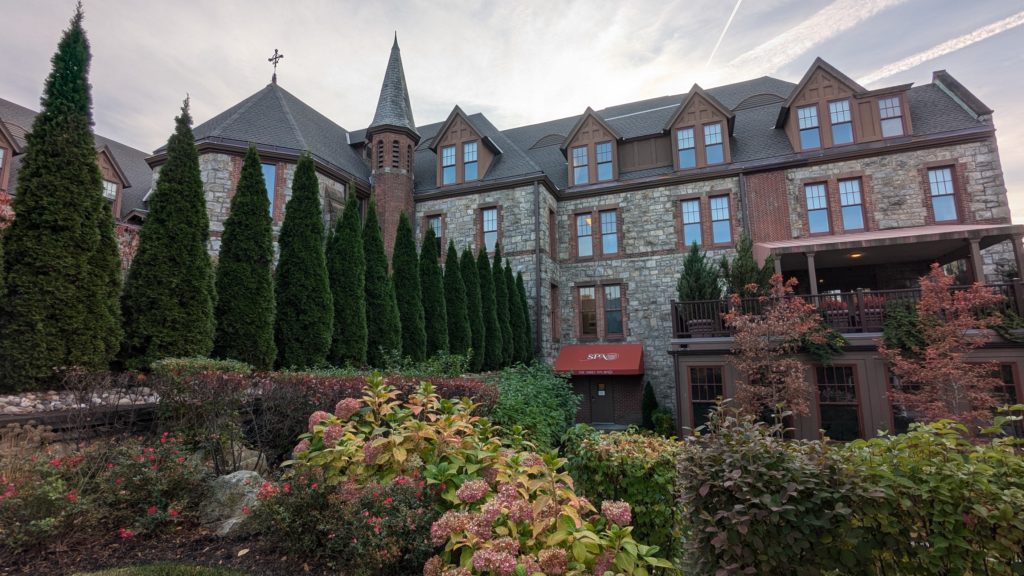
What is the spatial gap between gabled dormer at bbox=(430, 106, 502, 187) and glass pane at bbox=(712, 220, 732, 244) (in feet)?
30.5

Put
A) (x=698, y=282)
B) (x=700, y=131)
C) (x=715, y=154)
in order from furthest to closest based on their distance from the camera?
(x=700, y=131), (x=715, y=154), (x=698, y=282)

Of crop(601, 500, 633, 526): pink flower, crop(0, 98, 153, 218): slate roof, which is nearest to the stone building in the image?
crop(0, 98, 153, 218): slate roof

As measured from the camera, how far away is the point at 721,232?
1655 centimetres

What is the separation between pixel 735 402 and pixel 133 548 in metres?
12.5

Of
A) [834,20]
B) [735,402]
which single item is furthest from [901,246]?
[834,20]

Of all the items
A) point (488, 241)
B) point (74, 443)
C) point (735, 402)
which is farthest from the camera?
point (488, 241)

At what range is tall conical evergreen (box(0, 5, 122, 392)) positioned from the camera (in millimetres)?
5691

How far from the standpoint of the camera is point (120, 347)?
680cm

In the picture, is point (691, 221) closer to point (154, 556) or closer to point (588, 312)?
point (588, 312)

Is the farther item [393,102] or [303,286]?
[393,102]

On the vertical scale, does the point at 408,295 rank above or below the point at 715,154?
below

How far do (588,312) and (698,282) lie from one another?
5151mm

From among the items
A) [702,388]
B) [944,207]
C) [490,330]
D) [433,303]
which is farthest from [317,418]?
[944,207]

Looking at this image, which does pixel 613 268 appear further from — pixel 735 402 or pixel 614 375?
pixel 735 402
